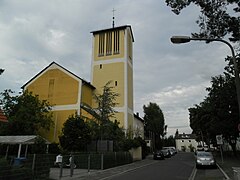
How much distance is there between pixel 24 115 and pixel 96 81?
15946mm

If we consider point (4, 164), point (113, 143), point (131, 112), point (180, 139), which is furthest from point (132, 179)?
point (180, 139)

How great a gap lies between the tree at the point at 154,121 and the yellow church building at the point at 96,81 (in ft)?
123

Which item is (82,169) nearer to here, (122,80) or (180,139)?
(122,80)

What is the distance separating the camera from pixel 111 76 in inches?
1845

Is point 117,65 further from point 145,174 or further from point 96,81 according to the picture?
point 145,174

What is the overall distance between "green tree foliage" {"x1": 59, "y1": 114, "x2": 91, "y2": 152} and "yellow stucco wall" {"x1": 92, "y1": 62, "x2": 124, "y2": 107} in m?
12.6

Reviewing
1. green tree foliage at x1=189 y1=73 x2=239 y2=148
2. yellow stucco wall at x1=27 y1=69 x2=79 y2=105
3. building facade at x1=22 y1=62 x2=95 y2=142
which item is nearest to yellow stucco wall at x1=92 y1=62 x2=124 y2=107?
building facade at x1=22 y1=62 x2=95 y2=142

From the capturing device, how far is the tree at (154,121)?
8362 centimetres

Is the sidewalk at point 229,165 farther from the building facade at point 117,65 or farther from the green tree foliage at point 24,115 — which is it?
the green tree foliage at point 24,115

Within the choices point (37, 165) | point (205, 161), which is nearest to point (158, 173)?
point (205, 161)

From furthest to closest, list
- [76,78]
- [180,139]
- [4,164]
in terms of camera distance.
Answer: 1. [180,139]
2. [76,78]
3. [4,164]

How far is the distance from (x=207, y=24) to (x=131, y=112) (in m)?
35.2

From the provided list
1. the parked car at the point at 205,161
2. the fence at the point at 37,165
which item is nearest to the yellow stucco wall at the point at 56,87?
the fence at the point at 37,165

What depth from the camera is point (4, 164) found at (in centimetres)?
1254
